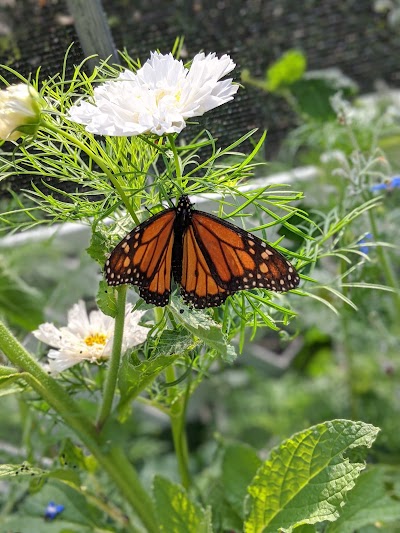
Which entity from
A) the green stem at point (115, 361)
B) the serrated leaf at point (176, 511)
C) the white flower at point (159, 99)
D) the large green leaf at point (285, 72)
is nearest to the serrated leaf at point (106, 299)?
the green stem at point (115, 361)

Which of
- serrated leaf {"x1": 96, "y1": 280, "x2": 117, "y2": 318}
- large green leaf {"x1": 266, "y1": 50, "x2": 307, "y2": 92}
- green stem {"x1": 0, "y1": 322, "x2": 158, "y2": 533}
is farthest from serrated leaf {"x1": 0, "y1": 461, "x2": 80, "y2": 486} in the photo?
large green leaf {"x1": 266, "y1": 50, "x2": 307, "y2": 92}

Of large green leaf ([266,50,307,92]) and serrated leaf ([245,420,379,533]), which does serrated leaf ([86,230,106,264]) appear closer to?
serrated leaf ([245,420,379,533])

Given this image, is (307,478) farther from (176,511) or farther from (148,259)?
(148,259)

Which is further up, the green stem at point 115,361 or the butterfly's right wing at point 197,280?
the butterfly's right wing at point 197,280

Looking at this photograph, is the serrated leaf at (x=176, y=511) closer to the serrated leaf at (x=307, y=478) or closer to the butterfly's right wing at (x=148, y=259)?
the serrated leaf at (x=307, y=478)

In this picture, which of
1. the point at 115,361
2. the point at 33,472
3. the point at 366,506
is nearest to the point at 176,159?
the point at 115,361

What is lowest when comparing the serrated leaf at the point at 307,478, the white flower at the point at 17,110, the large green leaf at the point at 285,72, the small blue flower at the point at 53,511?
the small blue flower at the point at 53,511
